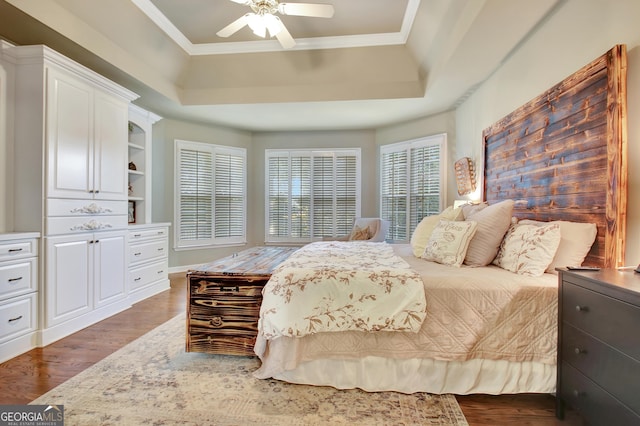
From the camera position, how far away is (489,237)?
206cm

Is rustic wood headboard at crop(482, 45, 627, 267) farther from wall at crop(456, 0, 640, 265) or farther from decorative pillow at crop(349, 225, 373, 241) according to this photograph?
decorative pillow at crop(349, 225, 373, 241)

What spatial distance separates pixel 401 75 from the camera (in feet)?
12.1

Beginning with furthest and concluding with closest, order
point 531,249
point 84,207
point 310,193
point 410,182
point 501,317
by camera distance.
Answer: point 310,193 → point 410,182 → point 84,207 → point 531,249 → point 501,317

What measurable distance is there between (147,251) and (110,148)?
1331mm

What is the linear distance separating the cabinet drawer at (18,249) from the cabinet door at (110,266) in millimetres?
536

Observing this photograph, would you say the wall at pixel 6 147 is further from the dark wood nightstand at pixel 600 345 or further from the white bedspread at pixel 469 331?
the dark wood nightstand at pixel 600 345

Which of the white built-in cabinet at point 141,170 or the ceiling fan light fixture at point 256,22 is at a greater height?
the ceiling fan light fixture at point 256,22

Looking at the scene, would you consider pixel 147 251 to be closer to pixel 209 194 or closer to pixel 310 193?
pixel 209 194

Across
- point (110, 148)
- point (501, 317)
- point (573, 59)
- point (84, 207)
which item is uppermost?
→ point (573, 59)

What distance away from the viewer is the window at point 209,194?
502 cm

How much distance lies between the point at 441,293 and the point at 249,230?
4.63 m

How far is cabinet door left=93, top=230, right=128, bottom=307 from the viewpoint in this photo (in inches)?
115

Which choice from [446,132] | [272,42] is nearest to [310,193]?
[446,132]

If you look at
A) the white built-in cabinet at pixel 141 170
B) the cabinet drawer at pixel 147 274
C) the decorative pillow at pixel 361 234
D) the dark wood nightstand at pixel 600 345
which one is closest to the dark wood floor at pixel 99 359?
the dark wood nightstand at pixel 600 345
